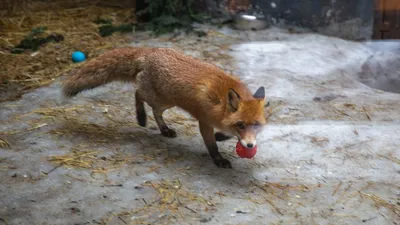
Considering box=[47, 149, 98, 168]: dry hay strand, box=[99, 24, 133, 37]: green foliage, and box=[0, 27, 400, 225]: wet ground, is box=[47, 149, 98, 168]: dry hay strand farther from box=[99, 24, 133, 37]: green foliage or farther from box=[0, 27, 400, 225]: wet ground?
box=[99, 24, 133, 37]: green foliage

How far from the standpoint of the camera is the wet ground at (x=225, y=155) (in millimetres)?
3203

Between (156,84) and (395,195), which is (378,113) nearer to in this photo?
(395,195)

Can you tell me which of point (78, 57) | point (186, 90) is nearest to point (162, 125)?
point (186, 90)

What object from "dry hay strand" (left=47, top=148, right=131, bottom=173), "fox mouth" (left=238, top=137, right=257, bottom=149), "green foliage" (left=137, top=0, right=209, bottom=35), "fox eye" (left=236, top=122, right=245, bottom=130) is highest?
"green foliage" (left=137, top=0, right=209, bottom=35)

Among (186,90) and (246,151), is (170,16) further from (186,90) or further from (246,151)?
(246,151)

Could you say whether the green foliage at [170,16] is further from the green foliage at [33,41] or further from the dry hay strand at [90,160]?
the dry hay strand at [90,160]

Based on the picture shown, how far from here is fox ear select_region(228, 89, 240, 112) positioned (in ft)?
11.5

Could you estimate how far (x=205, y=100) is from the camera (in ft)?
12.4

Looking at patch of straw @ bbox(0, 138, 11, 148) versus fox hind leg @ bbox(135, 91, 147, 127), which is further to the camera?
fox hind leg @ bbox(135, 91, 147, 127)

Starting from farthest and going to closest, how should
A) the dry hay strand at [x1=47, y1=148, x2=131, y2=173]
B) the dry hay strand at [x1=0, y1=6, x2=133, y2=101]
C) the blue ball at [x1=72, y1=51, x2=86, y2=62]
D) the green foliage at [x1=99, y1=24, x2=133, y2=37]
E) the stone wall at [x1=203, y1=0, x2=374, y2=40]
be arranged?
the green foliage at [x1=99, y1=24, x2=133, y2=37] → the stone wall at [x1=203, y1=0, x2=374, y2=40] → the blue ball at [x1=72, y1=51, x2=86, y2=62] → the dry hay strand at [x1=0, y1=6, x2=133, y2=101] → the dry hay strand at [x1=47, y1=148, x2=131, y2=173]

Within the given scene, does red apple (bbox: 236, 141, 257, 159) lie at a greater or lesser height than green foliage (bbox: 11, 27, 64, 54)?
lesser

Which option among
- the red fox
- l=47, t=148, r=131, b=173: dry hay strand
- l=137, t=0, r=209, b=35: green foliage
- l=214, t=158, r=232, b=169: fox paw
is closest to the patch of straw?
l=47, t=148, r=131, b=173: dry hay strand

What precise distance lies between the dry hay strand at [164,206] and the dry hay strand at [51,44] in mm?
2212

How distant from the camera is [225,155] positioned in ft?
13.3
